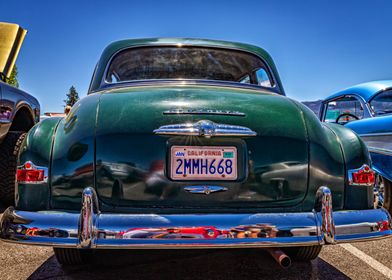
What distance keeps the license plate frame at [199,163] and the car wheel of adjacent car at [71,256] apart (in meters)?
1.06

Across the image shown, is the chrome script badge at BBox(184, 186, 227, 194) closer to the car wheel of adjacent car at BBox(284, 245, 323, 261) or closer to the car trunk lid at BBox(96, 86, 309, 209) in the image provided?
the car trunk lid at BBox(96, 86, 309, 209)

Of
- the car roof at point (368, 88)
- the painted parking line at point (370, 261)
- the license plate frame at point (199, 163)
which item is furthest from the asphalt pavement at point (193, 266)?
the car roof at point (368, 88)

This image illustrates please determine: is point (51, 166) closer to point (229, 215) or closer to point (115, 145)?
point (115, 145)

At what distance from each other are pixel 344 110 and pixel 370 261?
3.15 meters

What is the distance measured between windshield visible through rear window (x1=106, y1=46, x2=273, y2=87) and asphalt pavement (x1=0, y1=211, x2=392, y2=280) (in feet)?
4.72

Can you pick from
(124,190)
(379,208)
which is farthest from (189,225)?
(379,208)

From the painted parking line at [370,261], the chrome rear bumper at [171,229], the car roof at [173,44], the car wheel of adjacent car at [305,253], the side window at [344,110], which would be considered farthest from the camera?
the side window at [344,110]

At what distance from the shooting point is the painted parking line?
9.86 ft

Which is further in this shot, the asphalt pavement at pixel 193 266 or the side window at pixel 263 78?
the side window at pixel 263 78

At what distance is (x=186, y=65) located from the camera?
12.1 ft

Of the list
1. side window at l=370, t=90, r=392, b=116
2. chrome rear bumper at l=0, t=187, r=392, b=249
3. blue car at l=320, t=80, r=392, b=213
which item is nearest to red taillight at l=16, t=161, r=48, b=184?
chrome rear bumper at l=0, t=187, r=392, b=249

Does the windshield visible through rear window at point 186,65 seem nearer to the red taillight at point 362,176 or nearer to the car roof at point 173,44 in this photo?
the car roof at point 173,44

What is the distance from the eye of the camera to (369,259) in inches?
132

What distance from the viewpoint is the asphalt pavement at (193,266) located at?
9.39ft
